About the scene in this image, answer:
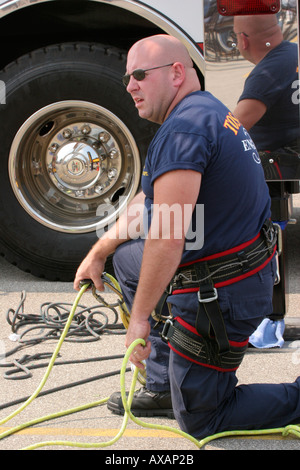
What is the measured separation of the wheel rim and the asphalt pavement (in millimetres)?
580

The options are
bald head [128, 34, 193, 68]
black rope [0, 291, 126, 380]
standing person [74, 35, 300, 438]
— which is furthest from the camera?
black rope [0, 291, 126, 380]

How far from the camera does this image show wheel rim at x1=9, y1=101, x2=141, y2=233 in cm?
451

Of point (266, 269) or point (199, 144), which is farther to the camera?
point (266, 269)

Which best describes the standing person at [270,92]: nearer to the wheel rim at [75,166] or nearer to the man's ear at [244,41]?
the man's ear at [244,41]

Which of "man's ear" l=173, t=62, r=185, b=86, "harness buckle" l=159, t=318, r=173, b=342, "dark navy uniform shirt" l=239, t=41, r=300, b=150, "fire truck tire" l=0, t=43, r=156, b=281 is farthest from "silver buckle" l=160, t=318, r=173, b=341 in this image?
"fire truck tire" l=0, t=43, r=156, b=281

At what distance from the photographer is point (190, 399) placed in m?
2.55

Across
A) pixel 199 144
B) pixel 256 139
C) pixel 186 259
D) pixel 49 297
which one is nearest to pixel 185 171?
pixel 199 144

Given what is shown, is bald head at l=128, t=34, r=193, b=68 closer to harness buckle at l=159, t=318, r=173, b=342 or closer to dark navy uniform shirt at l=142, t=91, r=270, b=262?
dark navy uniform shirt at l=142, t=91, r=270, b=262

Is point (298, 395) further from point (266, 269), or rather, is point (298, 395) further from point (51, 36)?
point (51, 36)

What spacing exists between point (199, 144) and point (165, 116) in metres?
0.33

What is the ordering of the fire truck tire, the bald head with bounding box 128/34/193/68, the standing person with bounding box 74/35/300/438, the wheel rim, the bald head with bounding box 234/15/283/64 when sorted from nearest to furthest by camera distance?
the standing person with bounding box 74/35/300/438
the bald head with bounding box 128/34/193/68
the bald head with bounding box 234/15/283/64
the fire truck tire
the wheel rim

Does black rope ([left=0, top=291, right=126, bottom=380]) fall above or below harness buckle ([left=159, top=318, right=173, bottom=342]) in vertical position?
below

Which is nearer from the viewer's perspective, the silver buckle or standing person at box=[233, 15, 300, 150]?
the silver buckle

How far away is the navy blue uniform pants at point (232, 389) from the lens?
A: 2.52 m
